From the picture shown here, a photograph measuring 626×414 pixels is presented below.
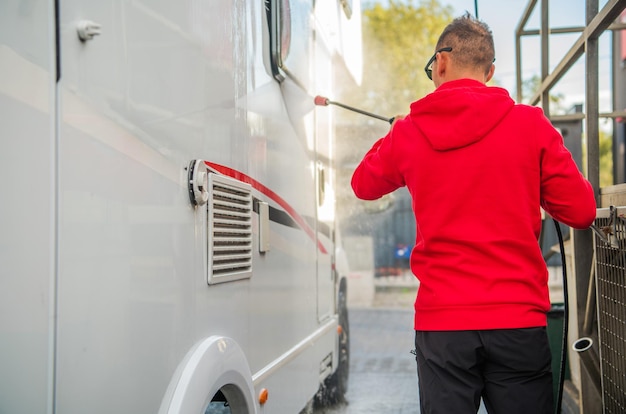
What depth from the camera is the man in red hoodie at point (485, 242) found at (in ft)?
7.39

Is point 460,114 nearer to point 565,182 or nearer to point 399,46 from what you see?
point 565,182

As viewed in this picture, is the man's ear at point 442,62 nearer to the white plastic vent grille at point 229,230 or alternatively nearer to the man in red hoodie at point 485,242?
the man in red hoodie at point 485,242

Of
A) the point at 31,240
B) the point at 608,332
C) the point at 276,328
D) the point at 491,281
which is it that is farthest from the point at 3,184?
the point at 608,332

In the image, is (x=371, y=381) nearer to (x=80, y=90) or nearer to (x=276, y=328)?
(x=276, y=328)

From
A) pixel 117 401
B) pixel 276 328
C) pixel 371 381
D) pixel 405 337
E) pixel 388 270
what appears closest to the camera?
pixel 117 401

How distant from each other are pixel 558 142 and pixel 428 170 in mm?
428

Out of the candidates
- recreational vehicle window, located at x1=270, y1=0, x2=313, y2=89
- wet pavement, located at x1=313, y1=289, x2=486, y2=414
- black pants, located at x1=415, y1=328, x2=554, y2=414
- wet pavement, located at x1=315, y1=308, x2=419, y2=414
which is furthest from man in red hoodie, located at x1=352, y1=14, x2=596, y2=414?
wet pavement, located at x1=315, y1=308, x2=419, y2=414

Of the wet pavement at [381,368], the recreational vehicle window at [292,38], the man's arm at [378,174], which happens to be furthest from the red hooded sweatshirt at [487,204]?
the wet pavement at [381,368]

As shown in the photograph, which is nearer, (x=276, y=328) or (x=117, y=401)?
(x=117, y=401)

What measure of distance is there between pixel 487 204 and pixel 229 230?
3.19 ft

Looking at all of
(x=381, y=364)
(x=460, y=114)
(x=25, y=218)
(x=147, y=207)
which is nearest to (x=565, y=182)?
(x=460, y=114)

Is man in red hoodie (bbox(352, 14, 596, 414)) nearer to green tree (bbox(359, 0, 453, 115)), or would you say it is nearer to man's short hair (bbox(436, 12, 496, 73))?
man's short hair (bbox(436, 12, 496, 73))

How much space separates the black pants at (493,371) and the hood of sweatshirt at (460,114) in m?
0.62

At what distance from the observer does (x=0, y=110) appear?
4.99 ft
